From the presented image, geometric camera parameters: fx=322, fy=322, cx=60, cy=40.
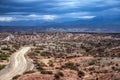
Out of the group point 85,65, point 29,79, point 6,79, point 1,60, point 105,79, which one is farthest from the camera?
point 1,60

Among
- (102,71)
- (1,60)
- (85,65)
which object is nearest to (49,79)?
(102,71)

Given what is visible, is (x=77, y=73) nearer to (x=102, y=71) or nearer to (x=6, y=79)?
(x=102, y=71)

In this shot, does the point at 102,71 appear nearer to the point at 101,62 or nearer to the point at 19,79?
the point at 101,62

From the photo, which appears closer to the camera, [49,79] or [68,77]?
[49,79]

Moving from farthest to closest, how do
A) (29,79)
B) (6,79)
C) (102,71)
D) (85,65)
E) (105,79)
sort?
1. (85,65)
2. (102,71)
3. (6,79)
4. (105,79)
5. (29,79)

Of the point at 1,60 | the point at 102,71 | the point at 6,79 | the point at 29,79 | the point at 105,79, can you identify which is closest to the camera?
the point at 29,79

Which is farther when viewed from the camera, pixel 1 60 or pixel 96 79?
pixel 1 60

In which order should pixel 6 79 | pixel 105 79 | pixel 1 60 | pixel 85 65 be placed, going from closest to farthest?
pixel 105 79 < pixel 6 79 < pixel 85 65 < pixel 1 60

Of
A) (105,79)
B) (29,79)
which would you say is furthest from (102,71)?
(29,79)

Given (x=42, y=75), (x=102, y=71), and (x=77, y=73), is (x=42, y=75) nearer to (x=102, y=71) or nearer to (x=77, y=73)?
(x=77, y=73)
